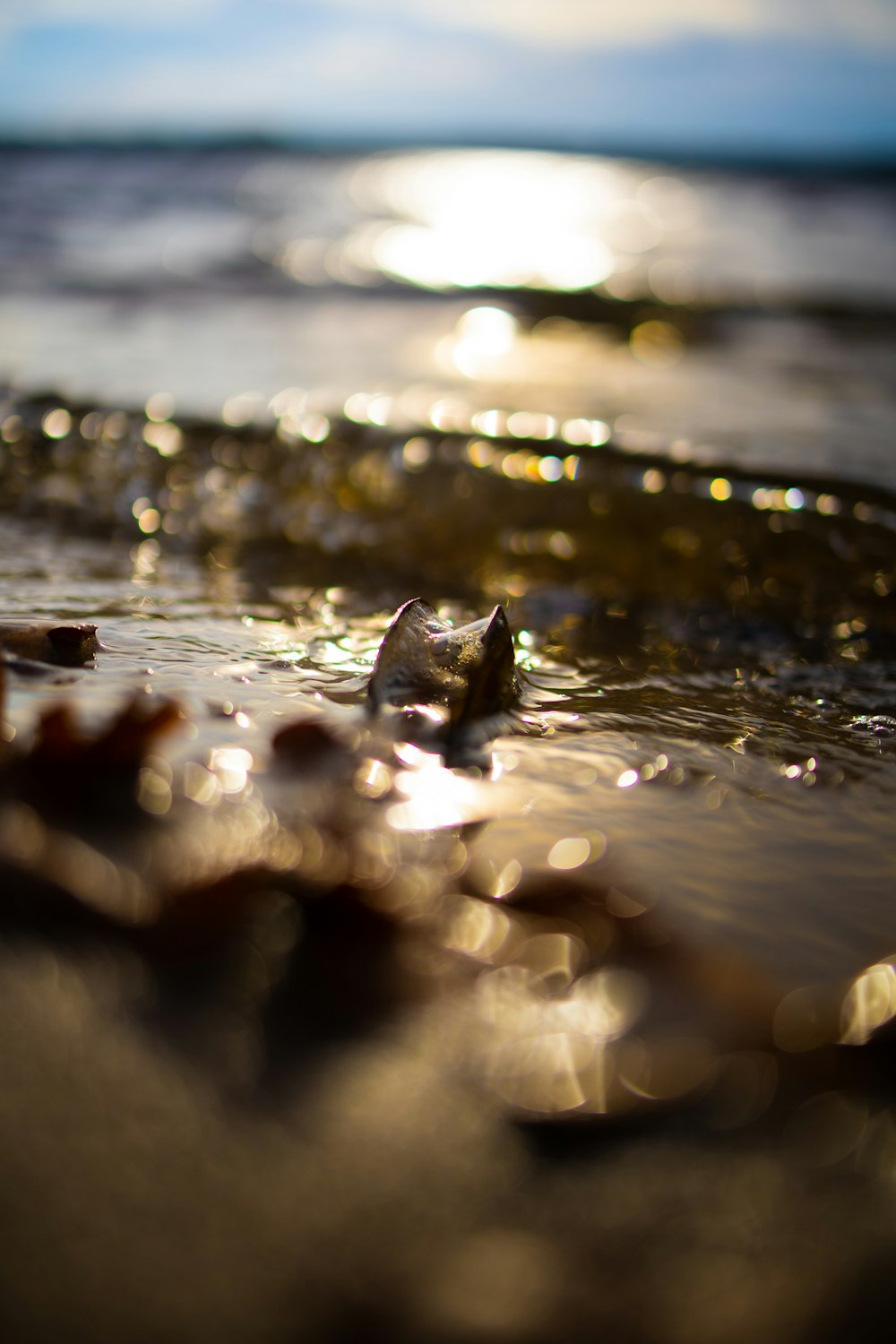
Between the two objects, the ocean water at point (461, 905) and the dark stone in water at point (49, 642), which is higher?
the dark stone in water at point (49, 642)

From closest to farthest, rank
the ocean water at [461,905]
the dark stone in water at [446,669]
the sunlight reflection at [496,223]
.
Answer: the ocean water at [461,905] → the dark stone in water at [446,669] → the sunlight reflection at [496,223]

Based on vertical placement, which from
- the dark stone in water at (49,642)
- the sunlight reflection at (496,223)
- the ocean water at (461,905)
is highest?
the sunlight reflection at (496,223)

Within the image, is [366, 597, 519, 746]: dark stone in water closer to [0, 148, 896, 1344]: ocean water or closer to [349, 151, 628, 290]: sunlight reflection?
[0, 148, 896, 1344]: ocean water

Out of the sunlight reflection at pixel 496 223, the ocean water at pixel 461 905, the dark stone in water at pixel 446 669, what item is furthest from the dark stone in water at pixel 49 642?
the sunlight reflection at pixel 496 223

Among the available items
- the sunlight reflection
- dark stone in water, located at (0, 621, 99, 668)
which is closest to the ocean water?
dark stone in water, located at (0, 621, 99, 668)

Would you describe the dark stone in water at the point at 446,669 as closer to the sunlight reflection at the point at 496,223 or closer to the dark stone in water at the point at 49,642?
the dark stone in water at the point at 49,642

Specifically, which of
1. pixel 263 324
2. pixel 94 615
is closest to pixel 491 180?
pixel 263 324

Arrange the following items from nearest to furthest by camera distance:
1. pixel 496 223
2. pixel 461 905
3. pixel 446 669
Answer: pixel 461 905
pixel 446 669
pixel 496 223

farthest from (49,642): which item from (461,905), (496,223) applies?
(496,223)

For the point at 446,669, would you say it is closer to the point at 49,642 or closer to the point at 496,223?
the point at 49,642
